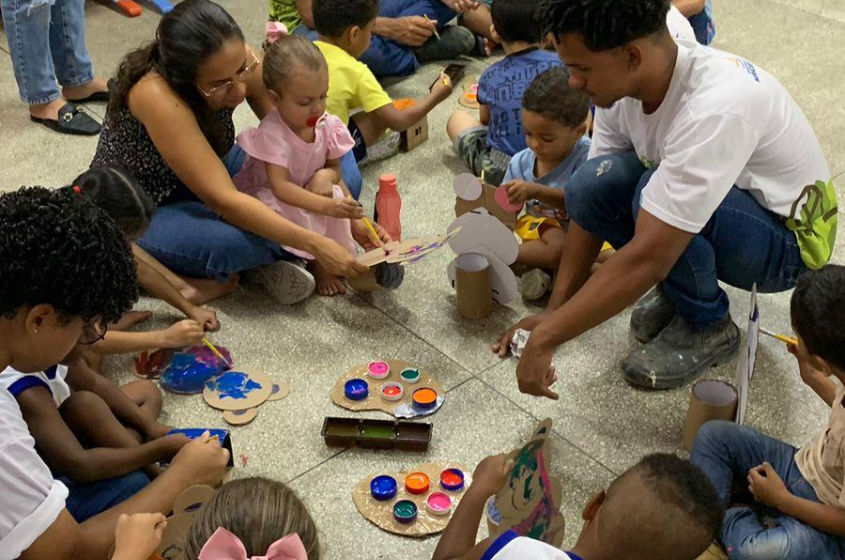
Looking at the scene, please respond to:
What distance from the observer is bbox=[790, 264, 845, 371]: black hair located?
4.85ft

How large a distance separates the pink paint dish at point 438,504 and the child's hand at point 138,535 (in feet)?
1.75

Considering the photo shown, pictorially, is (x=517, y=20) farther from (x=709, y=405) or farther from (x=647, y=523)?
(x=647, y=523)

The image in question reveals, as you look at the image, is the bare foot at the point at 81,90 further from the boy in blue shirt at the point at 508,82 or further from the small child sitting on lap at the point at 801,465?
the small child sitting on lap at the point at 801,465

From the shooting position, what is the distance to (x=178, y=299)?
7.62 ft

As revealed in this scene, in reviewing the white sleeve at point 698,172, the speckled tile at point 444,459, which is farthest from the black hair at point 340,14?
the white sleeve at point 698,172

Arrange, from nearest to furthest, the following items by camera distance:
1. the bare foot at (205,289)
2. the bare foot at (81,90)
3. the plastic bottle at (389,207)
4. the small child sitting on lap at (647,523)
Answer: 1. the small child sitting on lap at (647,523)
2. the bare foot at (205,289)
3. the plastic bottle at (389,207)
4. the bare foot at (81,90)

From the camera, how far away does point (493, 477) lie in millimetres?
1494

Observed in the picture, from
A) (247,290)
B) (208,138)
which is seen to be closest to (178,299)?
(247,290)

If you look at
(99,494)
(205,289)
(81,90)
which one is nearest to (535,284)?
(205,289)

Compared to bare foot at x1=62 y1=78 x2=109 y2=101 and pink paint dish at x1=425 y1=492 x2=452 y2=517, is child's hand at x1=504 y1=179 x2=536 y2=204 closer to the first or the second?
pink paint dish at x1=425 y1=492 x2=452 y2=517

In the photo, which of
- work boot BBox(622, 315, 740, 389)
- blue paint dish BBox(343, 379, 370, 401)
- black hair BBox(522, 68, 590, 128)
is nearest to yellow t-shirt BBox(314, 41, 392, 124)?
black hair BBox(522, 68, 590, 128)

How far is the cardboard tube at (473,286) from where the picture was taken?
7.50 ft

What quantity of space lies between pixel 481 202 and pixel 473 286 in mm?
366

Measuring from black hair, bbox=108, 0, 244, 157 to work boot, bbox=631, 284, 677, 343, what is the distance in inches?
44.5
